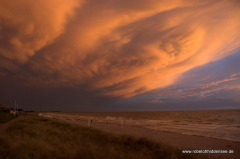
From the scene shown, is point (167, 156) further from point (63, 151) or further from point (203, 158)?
point (63, 151)

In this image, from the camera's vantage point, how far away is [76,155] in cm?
598

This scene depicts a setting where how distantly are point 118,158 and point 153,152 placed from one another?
6.93ft

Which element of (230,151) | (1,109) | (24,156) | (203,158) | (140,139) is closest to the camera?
(24,156)

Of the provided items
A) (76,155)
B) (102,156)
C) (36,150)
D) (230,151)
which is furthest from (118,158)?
(230,151)

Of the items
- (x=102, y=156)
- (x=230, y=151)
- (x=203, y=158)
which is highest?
(x=102, y=156)

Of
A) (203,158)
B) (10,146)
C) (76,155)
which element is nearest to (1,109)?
(10,146)

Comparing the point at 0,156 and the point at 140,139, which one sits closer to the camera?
the point at 0,156

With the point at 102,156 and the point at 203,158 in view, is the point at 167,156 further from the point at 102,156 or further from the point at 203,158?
the point at 102,156

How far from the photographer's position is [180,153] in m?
6.82

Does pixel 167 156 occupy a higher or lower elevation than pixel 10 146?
lower

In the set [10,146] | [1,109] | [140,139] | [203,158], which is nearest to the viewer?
[203,158]

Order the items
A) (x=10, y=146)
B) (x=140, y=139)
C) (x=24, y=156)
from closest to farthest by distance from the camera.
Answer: (x=24, y=156)
(x=10, y=146)
(x=140, y=139)

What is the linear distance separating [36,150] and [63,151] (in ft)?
3.75

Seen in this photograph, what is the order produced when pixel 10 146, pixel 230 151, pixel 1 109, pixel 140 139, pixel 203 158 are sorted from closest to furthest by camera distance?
pixel 203 158 → pixel 10 146 → pixel 230 151 → pixel 140 139 → pixel 1 109
